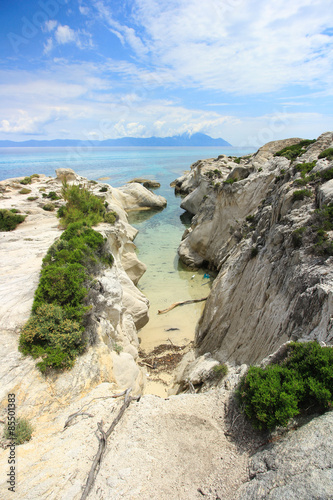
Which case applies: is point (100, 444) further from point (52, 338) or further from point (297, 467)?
point (297, 467)

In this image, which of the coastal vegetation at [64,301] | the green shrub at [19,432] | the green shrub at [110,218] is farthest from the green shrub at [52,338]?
the green shrub at [110,218]

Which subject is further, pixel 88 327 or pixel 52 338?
pixel 88 327

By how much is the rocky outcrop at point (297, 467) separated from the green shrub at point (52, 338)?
5.83 meters

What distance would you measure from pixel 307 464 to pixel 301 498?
614 millimetres

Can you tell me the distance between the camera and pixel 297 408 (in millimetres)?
5098

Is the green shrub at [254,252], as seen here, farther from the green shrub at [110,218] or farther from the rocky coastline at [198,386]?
the green shrub at [110,218]

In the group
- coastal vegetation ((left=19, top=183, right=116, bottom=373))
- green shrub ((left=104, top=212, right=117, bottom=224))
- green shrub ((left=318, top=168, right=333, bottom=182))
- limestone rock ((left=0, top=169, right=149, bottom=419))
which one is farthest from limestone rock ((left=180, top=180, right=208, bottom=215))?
coastal vegetation ((left=19, top=183, right=116, bottom=373))

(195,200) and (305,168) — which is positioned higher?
(305,168)

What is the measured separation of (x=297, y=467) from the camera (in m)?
4.07

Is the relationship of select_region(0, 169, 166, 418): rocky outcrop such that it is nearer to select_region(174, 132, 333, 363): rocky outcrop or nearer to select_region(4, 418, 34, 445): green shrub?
select_region(4, 418, 34, 445): green shrub

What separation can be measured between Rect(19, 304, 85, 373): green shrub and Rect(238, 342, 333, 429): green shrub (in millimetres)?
5404

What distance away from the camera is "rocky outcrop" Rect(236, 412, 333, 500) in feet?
11.9

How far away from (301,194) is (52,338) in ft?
37.6

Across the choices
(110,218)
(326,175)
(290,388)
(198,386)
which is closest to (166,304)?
(110,218)
